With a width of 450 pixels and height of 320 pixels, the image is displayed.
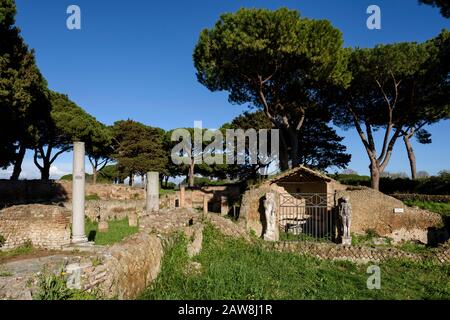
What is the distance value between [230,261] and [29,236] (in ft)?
27.2

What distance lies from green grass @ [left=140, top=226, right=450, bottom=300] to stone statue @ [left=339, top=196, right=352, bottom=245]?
9.92 feet

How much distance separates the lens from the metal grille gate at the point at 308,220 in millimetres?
15055

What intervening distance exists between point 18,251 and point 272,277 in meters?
9.29

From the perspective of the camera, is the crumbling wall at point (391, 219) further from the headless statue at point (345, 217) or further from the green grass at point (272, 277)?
the green grass at point (272, 277)

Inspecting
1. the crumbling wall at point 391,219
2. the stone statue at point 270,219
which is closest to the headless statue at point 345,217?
the crumbling wall at point 391,219

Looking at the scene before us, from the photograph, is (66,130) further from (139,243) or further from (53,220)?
(139,243)

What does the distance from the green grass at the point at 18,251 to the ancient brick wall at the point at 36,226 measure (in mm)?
137

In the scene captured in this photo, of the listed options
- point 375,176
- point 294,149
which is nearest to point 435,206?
point 375,176

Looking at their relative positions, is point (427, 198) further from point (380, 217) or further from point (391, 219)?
point (380, 217)

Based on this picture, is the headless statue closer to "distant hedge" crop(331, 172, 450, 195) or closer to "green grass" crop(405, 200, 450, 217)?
"green grass" crop(405, 200, 450, 217)

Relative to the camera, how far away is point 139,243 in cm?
611

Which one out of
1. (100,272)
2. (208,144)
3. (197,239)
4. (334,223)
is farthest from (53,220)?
(208,144)

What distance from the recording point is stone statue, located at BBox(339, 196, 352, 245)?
13.4m

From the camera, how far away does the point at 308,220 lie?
17.1 m
